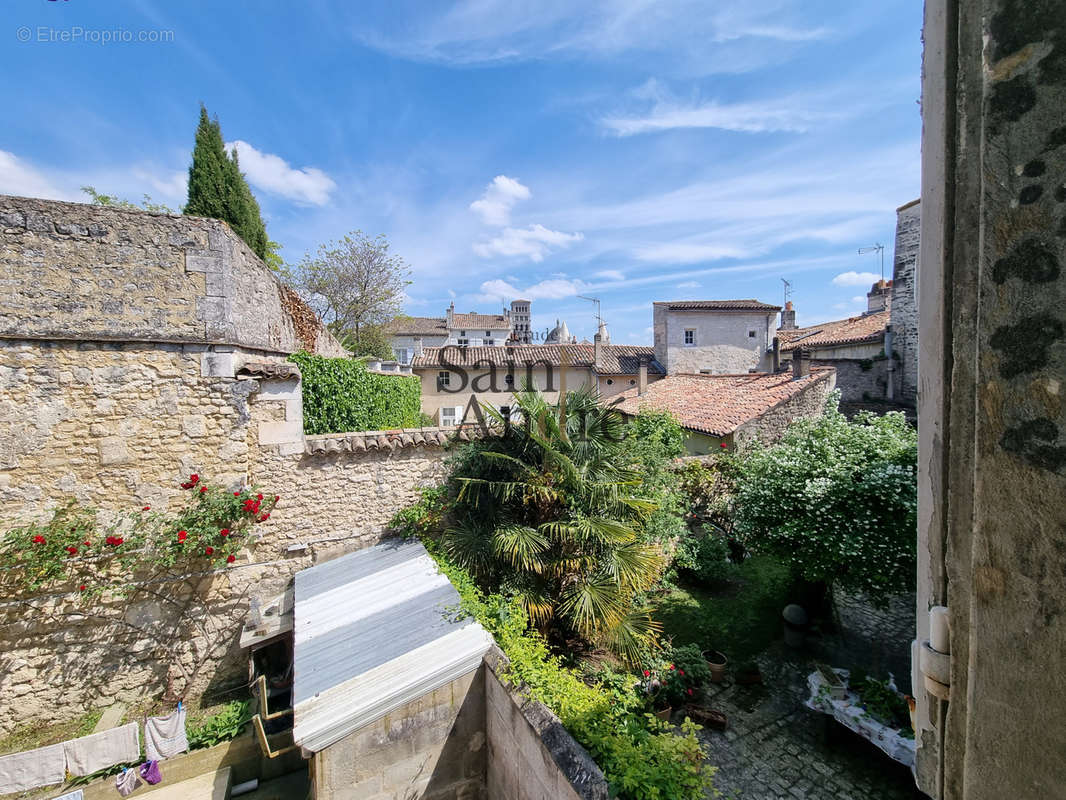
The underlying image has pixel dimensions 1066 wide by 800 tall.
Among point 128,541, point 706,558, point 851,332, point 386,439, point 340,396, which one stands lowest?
point 706,558

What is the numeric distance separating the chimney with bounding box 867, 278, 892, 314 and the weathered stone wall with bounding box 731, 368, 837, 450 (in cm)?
1259

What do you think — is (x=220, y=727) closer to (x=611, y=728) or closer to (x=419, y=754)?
(x=419, y=754)

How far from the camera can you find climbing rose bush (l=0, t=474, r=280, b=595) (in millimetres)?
6191

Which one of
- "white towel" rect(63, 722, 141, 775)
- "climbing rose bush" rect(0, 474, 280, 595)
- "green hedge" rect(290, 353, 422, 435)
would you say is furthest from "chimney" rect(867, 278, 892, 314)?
"white towel" rect(63, 722, 141, 775)

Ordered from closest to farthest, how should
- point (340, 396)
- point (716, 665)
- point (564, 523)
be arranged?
point (564, 523) < point (716, 665) < point (340, 396)

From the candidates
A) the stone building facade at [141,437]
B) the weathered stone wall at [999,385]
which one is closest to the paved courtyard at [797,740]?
the weathered stone wall at [999,385]

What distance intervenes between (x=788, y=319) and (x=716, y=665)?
97.1 ft

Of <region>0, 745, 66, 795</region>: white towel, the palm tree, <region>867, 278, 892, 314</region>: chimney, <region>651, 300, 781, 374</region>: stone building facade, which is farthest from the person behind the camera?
<region>651, 300, 781, 374</region>: stone building facade

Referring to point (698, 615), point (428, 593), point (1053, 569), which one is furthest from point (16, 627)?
point (698, 615)

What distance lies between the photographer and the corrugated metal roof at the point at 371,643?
4617mm

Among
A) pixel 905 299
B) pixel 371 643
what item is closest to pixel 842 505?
pixel 371 643

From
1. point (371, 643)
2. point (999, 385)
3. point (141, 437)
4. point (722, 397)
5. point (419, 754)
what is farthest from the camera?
point (722, 397)

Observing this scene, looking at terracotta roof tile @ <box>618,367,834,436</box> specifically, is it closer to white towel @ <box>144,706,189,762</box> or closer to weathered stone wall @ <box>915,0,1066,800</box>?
weathered stone wall @ <box>915,0,1066,800</box>

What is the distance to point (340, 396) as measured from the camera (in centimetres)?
947
